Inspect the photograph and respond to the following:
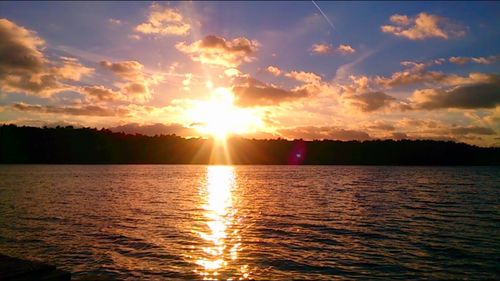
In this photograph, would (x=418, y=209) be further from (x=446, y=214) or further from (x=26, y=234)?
(x=26, y=234)

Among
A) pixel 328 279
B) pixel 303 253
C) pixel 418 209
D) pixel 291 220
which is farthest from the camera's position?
pixel 418 209

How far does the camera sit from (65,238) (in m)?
31.3

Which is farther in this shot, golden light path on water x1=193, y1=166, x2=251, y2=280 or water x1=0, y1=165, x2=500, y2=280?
water x1=0, y1=165, x2=500, y2=280

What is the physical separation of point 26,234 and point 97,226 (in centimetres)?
650

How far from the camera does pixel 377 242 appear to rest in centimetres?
2984

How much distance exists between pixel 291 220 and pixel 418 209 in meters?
22.0

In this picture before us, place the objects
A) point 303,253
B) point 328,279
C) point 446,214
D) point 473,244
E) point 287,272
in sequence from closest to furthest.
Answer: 1. point 328,279
2. point 287,272
3. point 303,253
4. point 473,244
5. point 446,214

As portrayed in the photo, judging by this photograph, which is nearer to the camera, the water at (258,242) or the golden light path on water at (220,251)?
the golden light path on water at (220,251)

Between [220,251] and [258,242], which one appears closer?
[220,251]

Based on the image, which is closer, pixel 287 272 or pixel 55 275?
pixel 55 275

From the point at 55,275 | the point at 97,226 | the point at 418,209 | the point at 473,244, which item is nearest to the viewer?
the point at 55,275

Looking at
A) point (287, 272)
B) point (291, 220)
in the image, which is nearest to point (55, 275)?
point (287, 272)

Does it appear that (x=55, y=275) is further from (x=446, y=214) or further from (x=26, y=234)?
(x=446, y=214)

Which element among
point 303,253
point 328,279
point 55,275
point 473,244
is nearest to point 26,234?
point 55,275
